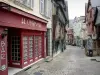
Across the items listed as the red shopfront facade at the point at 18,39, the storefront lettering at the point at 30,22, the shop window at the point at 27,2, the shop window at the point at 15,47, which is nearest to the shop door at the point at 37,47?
the red shopfront facade at the point at 18,39

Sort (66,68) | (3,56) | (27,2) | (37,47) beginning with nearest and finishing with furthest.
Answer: (3,56), (27,2), (66,68), (37,47)

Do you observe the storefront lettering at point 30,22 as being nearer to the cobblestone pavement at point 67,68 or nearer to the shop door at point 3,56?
the shop door at point 3,56

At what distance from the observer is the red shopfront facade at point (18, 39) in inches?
292

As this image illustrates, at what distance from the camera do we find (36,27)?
12.1 meters

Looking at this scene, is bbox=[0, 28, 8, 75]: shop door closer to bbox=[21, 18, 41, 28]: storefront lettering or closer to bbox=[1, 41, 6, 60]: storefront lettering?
bbox=[1, 41, 6, 60]: storefront lettering

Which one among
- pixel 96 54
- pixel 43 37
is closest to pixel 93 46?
pixel 96 54


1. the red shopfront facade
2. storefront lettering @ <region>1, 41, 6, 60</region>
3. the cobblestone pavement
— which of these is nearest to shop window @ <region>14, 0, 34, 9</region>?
the red shopfront facade

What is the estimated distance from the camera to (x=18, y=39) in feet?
33.9

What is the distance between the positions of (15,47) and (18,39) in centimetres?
57

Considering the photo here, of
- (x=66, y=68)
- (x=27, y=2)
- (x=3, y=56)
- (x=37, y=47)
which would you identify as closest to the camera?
(x=3, y=56)

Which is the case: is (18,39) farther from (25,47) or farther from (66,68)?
(66,68)

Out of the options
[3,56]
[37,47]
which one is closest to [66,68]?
[37,47]

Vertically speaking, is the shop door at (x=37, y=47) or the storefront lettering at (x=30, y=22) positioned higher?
the storefront lettering at (x=30, y=22)

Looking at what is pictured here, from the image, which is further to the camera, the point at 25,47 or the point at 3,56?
the point at 25,47
